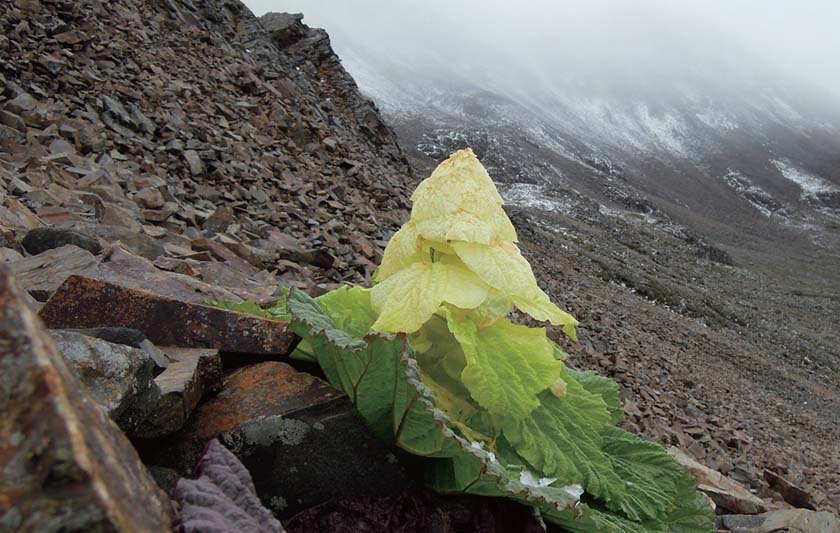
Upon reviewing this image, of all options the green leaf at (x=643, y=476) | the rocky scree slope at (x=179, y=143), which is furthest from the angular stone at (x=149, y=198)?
the green leaf at (x=643, y=476)

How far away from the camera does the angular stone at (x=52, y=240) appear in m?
3.47

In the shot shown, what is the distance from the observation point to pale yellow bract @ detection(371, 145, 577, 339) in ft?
5.87

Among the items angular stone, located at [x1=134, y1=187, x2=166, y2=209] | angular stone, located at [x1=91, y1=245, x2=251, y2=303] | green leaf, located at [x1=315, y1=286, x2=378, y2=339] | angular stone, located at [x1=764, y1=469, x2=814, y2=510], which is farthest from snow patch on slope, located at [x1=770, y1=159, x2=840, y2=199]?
green leaf, located at [x1=315, y1=286, x2=378, y2=339]

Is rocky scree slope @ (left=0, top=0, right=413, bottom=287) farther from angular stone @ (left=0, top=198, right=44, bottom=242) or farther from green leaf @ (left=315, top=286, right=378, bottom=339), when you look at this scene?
green leaf @ (left=315, top=286, right=378, bottom=339)

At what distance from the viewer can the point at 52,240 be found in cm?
350

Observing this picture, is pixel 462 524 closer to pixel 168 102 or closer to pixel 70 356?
pixel 70 356

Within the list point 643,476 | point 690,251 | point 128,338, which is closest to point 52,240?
point 128,338

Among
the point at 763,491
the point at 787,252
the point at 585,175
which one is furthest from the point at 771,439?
the point at 787,252

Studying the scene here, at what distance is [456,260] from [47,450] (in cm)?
139

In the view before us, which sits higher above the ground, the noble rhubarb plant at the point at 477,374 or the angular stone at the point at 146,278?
the noble rhubarb plant at the point at 477,374

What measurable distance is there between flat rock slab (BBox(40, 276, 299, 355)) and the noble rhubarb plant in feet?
0.42

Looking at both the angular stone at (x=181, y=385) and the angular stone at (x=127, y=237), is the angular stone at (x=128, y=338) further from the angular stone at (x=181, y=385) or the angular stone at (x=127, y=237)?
the angular stone at (x=127, y=237)

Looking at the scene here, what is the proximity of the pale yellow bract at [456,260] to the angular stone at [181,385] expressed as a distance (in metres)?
0.55

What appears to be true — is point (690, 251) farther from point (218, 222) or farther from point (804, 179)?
point (804, 179)
